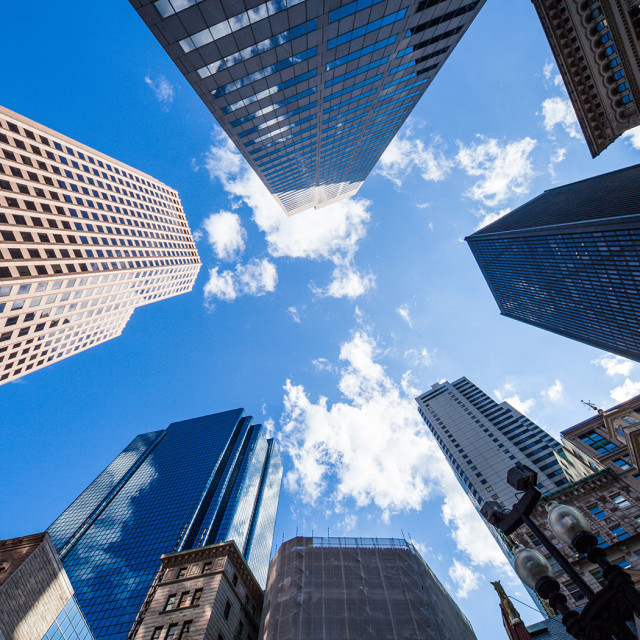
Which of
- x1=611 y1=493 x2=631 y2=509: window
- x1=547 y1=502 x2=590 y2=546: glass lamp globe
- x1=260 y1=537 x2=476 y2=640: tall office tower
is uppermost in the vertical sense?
x1=547 y1=502 x2=590 y2=546: glass lamp globe

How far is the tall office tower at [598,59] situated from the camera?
110 feet

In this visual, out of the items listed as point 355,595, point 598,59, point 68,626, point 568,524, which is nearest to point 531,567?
point 568,524

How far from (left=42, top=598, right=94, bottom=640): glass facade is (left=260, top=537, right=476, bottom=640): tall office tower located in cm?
1940

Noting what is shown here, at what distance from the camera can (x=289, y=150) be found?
5522 cm

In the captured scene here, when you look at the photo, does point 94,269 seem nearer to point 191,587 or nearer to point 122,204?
point 122,204

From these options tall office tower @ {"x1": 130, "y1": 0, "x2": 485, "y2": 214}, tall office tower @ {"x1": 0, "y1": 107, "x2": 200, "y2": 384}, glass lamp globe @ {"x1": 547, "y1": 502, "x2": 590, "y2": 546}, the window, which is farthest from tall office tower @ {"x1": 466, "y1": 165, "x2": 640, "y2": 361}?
tall office tower @ {"x1": 0, "y1": 107, "x2": 200, "y2": 384}

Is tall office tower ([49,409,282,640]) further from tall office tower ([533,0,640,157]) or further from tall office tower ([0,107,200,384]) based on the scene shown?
→ tall office tower ([533,0,640,157])

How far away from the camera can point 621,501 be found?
34500 mm

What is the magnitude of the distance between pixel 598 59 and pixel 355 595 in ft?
197

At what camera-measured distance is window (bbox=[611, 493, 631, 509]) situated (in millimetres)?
33938

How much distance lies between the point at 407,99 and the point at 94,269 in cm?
6667

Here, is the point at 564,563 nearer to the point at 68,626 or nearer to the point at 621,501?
the point at 621,501

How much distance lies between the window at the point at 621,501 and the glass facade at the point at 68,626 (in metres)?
53.5

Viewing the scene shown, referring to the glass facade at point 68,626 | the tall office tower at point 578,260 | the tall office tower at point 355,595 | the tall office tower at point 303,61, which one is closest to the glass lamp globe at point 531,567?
the tall office tower at point 355,595
